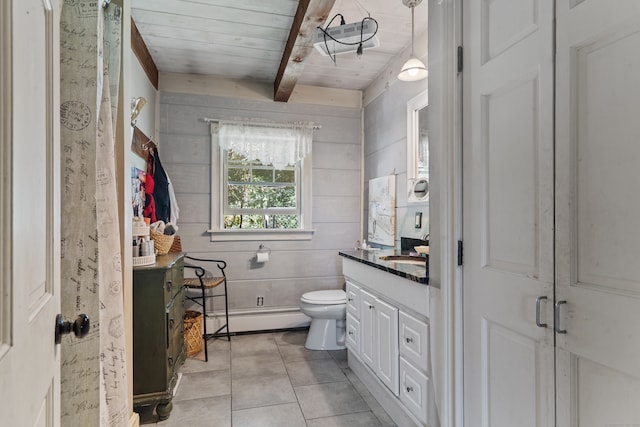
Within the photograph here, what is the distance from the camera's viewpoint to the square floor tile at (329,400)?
2090 millimetres

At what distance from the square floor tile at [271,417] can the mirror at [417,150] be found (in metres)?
1.70

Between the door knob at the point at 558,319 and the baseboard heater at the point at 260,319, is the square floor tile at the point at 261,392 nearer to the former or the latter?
the baseboard heater at the point at 260,319

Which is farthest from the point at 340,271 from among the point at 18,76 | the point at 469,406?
the point at 18,76

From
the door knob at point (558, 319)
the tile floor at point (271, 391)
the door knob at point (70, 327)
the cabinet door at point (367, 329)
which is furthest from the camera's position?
the cabinet door at point (367, 329)

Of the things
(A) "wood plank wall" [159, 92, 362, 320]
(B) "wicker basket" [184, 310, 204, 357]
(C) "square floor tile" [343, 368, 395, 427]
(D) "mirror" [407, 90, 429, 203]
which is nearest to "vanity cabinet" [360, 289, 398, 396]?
(C) "square floor tile" [343, 368, 395, 427]

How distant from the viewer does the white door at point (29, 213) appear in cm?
49

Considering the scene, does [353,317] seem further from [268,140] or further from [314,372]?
[268,140]

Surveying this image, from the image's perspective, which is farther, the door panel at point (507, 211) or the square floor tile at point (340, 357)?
the square floor tile at point (340, 357)

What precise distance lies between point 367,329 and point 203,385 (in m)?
1.22

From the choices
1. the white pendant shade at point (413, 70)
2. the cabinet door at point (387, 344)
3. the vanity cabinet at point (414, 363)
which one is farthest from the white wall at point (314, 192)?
the vanity cabinet at point (414, 363)

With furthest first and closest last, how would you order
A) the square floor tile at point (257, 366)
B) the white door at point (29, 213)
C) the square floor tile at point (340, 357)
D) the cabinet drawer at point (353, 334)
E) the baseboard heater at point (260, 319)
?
the baseboard heater at point (260, 319) → the square floor tile at point (340, 357) → the square floor tile at point (257, 366) → the cabinet drawer at point (353, 334) → the white door at point (29, 213)

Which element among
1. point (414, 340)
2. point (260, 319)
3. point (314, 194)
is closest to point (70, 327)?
point (414, 340)

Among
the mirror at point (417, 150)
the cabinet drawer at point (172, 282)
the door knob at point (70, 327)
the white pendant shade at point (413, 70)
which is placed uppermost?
the white pendant shade at point (413, 70)

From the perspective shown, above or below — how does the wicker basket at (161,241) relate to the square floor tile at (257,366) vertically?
above
